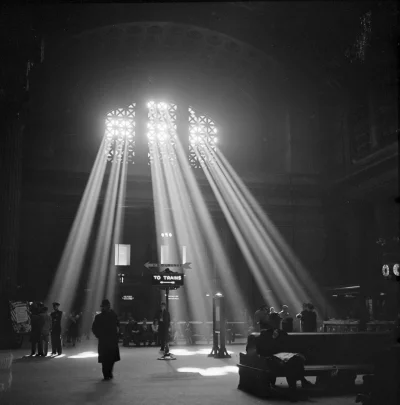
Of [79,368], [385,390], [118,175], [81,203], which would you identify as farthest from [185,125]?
[385,390]

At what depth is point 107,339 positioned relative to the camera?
1009 cm

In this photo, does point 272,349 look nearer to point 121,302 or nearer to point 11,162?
point 11,162

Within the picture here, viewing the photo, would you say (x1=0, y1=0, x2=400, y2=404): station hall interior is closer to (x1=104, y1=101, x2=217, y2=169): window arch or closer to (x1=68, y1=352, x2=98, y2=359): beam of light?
(x1=104, y1=101, x2=217, y2=169): window arch

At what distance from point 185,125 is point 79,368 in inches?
669

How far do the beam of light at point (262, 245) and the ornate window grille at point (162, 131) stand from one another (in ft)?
7.63

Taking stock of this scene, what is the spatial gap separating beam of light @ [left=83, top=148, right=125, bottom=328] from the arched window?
5.96 ft

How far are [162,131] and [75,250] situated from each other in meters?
7.60

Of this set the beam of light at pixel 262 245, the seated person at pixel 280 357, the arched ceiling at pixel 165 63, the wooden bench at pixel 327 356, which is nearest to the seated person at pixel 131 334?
the beam of light at pixel 262 245

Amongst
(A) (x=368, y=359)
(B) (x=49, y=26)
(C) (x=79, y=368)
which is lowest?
(C) (x=79, y=368)

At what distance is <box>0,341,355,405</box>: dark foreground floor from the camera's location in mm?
7520

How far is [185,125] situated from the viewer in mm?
26953

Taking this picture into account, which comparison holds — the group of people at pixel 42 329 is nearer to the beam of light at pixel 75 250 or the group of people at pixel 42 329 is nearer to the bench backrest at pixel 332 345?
the beam of light at pixel 75 250

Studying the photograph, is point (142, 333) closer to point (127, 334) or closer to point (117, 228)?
point (127, 334)

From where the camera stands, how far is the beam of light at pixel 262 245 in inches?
971
